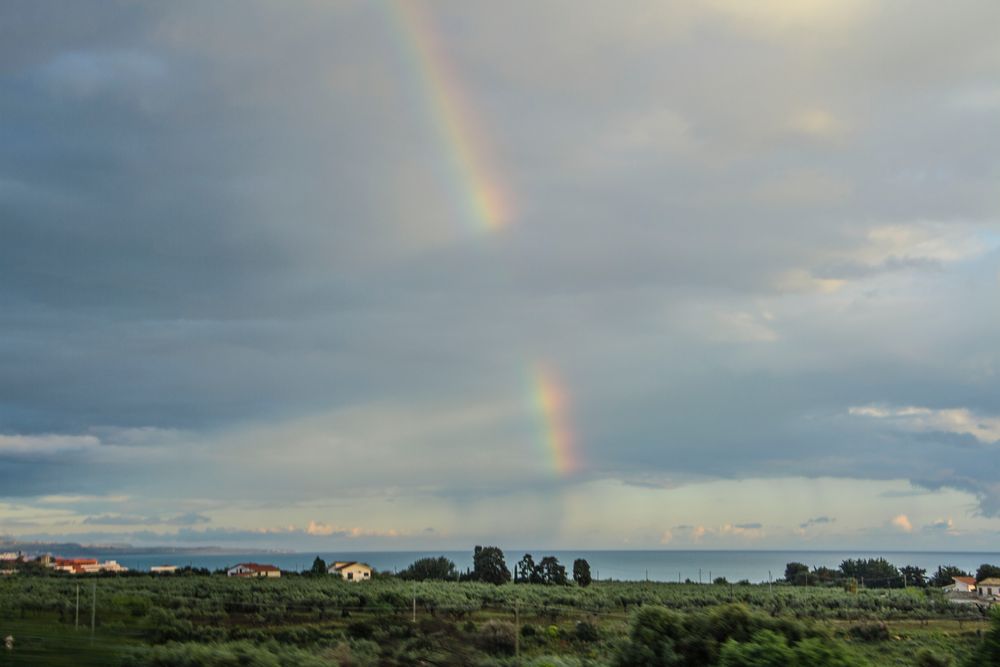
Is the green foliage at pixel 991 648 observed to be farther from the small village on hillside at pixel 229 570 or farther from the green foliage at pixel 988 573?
the green foliage at pixel 988 573

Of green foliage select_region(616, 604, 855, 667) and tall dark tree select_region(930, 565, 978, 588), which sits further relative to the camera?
tall dark tree select_region(930, 565, 978, 588)

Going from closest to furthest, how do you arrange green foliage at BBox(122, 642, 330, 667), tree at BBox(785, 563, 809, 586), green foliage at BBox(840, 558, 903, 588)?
green foliage at BBox(122, 642, 330, 667)
tree at BBox(785, 563, 809, 586)
green foliage at BBox(840, 558, 903, 588)

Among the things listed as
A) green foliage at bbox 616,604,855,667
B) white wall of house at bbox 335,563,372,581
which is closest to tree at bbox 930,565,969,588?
white wall of house at bbox 335,563,372,581

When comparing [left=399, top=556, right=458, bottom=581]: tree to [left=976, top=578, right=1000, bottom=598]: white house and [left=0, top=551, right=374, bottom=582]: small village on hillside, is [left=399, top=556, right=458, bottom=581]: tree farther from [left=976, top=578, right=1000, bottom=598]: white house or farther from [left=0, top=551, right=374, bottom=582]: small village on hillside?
[left=976, top=578, right=1000, bottom=598]: white house

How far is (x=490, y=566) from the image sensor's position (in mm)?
81625

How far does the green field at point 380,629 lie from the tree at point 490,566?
29.3m

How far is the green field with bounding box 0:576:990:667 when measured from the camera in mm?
10945

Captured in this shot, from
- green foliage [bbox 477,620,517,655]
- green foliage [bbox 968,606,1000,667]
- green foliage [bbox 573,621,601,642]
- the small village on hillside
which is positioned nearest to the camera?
green foliage [bbox 968,606,1000,667]

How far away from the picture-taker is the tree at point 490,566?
8019 centimetres

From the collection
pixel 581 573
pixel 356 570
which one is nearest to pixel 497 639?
pixel 581 573

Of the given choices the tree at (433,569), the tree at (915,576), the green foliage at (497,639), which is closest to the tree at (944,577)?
the tree at (915,576)

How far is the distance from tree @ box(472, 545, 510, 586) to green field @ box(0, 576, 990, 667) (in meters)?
29.3

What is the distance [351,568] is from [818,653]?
7713 centimetres

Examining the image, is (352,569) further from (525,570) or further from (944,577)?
(944,577)
